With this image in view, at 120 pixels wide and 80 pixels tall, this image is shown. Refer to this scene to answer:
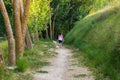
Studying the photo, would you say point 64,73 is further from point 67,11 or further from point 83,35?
point 67,11

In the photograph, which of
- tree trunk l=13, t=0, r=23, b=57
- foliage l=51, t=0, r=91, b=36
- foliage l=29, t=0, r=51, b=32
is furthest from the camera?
foliage l=51, t=0, r=91, b=36

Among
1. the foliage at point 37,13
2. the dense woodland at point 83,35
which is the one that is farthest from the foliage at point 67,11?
the foliage at point 37,13

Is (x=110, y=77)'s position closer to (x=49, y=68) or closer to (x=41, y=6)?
(x=49, y=68)

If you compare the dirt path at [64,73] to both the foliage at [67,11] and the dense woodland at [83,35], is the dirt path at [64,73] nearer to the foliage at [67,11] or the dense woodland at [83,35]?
the dense woodland at [83,35]

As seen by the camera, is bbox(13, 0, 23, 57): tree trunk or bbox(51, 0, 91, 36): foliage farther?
bbox(51, 0, 91, 36): foliage

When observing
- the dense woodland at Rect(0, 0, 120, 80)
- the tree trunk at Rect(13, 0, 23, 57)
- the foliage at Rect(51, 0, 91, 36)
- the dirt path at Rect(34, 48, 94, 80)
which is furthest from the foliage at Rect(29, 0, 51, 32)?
the dirt path at Rect(34, 48, 94, 80)

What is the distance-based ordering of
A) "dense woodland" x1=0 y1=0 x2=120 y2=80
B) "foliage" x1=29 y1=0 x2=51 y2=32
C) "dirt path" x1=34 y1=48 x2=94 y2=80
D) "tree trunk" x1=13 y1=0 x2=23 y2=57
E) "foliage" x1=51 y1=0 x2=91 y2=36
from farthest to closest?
"foliage" x1=51 y1=0 x2=91 y2=36 < "foliage" x1=29 y1=0 x2=51 y2=32 < "tree trunk" x1=13 y1=0 x2=23 y2=57 < "dense woodland" x1=0 y1=0 x2=120 y2=80 < "dirt path" x1=34 y1=48 x2=94 y2=80

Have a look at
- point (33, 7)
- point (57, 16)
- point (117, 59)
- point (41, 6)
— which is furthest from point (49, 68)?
point (57, 16)

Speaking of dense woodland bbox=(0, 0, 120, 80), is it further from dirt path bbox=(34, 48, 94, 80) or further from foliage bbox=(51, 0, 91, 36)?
dirt path bbox=(34, 48, 94, 80)

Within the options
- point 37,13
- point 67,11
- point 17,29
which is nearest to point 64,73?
point 17,29

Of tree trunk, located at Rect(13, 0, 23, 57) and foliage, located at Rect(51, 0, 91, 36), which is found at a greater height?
tree trunk, located at Rect(13, 0, 23, 57)

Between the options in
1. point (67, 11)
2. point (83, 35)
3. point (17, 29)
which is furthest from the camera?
point (67, 11)

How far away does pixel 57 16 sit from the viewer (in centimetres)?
5641

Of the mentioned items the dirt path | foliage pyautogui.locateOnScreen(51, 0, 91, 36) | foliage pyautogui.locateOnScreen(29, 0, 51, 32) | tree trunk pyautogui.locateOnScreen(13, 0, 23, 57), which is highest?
tree trunk pyautogui.locateOnScreen(13, 0, 23, 57)
